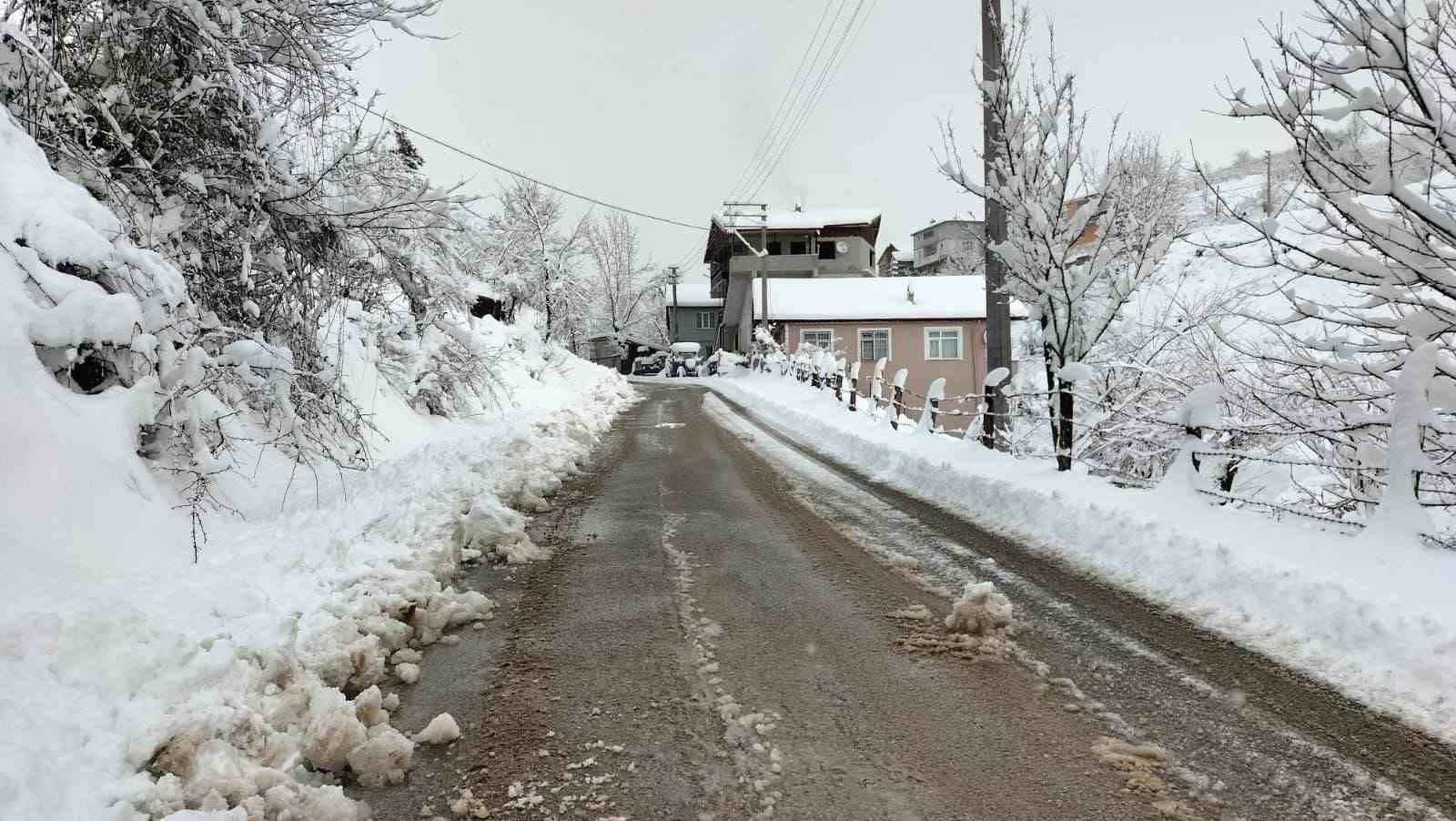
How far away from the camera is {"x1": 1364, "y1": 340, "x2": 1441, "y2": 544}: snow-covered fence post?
14.8 ft

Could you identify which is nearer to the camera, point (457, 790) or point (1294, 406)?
point (457, 790)

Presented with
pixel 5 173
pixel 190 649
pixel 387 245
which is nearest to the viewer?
pixel 190 649

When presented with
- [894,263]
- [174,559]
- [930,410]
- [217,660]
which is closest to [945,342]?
[930,410]

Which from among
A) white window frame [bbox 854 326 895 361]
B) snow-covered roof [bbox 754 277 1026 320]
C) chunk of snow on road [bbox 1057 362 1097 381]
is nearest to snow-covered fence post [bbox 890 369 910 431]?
chunk of snow on road [bbox 1057 362 1097 381]

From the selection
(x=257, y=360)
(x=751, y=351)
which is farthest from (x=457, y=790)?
(x=751, y=351)

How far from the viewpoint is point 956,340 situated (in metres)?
39.6

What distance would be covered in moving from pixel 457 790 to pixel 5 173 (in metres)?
4.51

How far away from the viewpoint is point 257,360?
5.85 m

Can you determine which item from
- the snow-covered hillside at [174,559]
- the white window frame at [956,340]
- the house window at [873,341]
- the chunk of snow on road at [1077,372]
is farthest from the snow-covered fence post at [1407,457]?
the white window frame at [956,340]

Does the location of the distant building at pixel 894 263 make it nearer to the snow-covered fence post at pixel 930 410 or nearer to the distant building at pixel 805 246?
the distant building at pixel 805 246

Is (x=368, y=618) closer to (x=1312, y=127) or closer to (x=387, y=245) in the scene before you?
(x=387, y=245)

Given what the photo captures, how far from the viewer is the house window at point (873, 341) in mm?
A: 39531

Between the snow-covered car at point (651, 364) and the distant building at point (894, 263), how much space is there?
26.4m

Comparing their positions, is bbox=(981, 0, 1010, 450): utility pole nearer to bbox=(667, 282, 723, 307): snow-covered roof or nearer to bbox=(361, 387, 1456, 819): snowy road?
bbox=(361, 387, 1456, 819): snowy road
